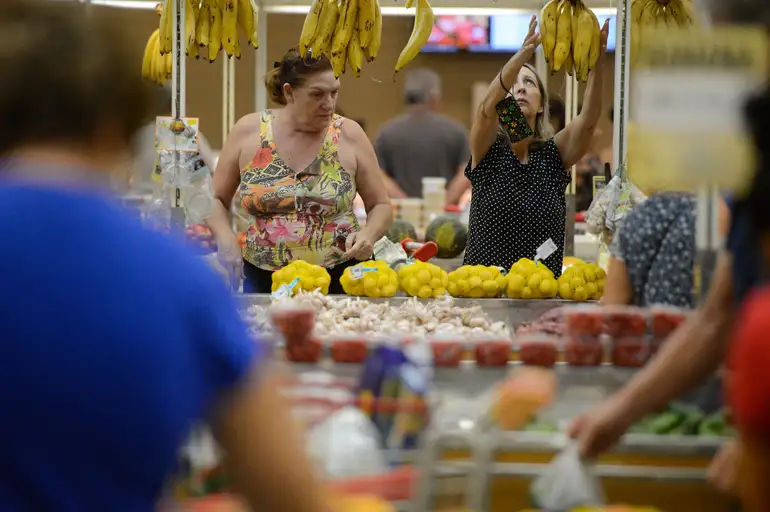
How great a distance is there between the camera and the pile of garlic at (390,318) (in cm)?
334

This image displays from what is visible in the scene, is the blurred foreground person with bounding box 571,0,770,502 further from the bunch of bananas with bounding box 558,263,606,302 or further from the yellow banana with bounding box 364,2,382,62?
the yellow banana with bounding box 364,2,382,62

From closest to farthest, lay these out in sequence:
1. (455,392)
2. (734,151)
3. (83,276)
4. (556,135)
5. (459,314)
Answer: (83,276), (734,151), (455,392), (459,314), (556,135)

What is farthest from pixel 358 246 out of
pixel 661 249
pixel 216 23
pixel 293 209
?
pixel 661 249

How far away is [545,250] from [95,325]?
11.2 ft

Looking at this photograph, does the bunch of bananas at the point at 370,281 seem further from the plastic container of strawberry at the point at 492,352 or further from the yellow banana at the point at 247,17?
the plastic container of strawberry at the point at 492,352

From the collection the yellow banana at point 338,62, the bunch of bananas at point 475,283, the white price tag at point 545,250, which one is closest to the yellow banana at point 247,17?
the yellow banana at point 338,62

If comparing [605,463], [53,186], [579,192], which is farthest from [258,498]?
[579,192]

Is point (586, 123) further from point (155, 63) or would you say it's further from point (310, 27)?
point (155, 63)

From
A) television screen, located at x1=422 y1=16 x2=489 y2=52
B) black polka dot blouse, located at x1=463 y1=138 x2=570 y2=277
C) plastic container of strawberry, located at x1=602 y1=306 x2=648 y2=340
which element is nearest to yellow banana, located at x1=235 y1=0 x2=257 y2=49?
black polka dot blouse, located at x1=463 y1=138 x2=570 y2=277

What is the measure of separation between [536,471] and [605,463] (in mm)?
159

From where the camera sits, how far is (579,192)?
7.31 metres

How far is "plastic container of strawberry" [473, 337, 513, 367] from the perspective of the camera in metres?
2.38

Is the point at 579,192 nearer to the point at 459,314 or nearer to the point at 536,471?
the point at 459,314

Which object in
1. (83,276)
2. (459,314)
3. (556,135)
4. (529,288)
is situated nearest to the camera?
(83,276)
